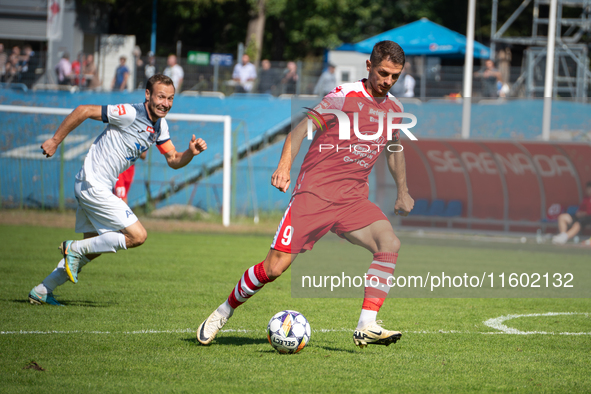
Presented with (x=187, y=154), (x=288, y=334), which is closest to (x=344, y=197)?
(x=288, y=334)

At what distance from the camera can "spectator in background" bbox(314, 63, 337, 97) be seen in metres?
19.4

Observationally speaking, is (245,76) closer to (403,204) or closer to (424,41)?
(424,41)

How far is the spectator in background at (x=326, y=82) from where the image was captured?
1944 cm

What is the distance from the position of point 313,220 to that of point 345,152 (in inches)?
23.4

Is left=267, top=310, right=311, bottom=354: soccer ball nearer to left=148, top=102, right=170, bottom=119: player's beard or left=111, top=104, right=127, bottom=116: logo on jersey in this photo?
left=148, top=102, right=170, bottom=119: player's beard

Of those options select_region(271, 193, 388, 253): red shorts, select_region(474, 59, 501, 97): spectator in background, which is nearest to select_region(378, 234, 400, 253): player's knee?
select_region(271, 193, 388, 253): red shorts

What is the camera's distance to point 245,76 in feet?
68.5

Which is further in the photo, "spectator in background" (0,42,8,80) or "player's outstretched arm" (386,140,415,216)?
"spectator in background" (0,42,8,80)

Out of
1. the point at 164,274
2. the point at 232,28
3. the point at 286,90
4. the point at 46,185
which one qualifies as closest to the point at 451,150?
the point at 286,90

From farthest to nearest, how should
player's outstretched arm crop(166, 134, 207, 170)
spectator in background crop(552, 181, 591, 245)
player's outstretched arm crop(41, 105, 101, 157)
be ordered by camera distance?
spectator in background crop(552, 181, 591, 245) < player's outstretched arm crop(41, 105, 101, 157) < player's outstretched arm crop(166, 134, 207, 170)

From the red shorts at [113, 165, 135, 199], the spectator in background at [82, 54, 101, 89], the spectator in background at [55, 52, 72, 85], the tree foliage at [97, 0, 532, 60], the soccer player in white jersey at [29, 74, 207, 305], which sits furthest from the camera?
the tree foliage at [97, 0, 532, 60]

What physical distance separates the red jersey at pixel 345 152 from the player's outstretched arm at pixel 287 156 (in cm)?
28

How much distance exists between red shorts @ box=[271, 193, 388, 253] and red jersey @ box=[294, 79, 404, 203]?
0.06 metres

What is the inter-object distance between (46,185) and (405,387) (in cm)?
1503
